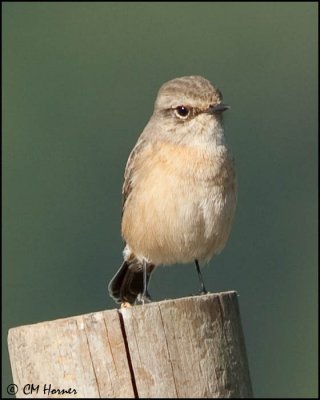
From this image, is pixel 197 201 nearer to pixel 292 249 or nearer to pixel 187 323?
pixel 187 323

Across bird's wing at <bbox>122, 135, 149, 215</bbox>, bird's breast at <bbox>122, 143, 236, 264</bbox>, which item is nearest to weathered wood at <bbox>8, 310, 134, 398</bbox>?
bird's breast at <bbox>122, 143, 236, 264</bbox>

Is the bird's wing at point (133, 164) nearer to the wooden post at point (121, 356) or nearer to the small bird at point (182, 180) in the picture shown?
the small bird at point (182, 180)

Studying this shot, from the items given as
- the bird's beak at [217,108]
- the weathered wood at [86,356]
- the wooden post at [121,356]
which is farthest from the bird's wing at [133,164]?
the weathered wood at [86,356]

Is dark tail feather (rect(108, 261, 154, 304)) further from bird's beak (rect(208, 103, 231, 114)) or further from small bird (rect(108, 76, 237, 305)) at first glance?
bird's beak (rect(208, 103, 231, 114))

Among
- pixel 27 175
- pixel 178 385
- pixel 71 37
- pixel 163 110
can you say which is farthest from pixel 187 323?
pixel 71 37

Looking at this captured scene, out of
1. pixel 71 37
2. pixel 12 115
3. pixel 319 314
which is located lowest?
pixel 319 314

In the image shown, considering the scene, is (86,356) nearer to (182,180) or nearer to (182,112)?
(182,180)
